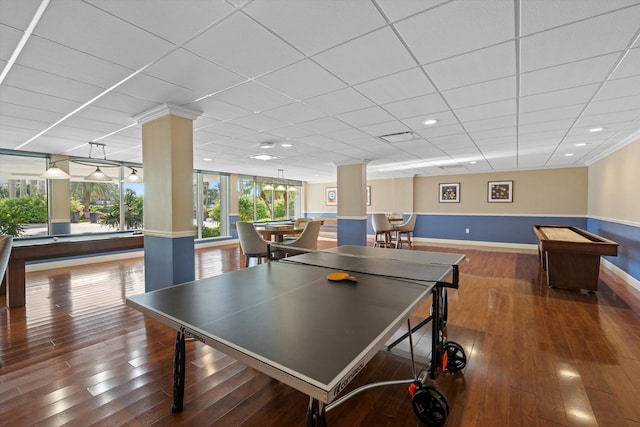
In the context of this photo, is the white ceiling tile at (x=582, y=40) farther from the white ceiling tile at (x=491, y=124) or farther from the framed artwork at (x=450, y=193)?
the framed artwork at (x=450, y=193)

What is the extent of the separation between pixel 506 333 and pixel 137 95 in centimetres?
431

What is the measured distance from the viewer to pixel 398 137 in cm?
439

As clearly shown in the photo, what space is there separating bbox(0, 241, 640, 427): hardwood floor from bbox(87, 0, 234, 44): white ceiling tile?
231cm

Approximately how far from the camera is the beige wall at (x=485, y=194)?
7590 millimetres

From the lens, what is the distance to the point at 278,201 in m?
11.7

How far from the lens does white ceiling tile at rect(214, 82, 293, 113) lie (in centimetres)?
263

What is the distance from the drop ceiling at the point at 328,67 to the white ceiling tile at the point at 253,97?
20 millimetres

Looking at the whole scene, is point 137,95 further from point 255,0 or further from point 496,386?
point 496,386

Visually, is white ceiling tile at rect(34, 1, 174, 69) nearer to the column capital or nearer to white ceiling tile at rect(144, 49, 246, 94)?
white ceiling tile at rect(144, 49, 246, 94)

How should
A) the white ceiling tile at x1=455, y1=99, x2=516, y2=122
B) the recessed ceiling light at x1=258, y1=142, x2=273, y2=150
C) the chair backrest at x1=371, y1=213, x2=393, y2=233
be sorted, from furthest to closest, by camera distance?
the chair backrest at x1=371, y1=213, x2=393, y2=233 < the recessed ceiling light at x1=258, y1=142, x2=273, y2=150 < the white ceiling tile at x1=455, y1=99, x2=516, y2=122

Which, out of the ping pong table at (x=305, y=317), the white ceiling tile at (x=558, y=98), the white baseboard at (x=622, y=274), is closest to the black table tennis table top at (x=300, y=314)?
the ping pong table at (x=305, y=317)

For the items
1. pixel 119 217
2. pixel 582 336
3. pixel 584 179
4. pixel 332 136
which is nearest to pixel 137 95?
pixel 332 136

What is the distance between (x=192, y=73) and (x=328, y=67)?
1117 millimetres

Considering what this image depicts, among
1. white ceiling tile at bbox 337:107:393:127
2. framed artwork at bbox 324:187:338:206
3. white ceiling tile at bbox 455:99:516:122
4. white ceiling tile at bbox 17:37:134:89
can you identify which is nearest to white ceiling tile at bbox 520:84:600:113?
white ceiling tile at bbox 455:99:516:122
